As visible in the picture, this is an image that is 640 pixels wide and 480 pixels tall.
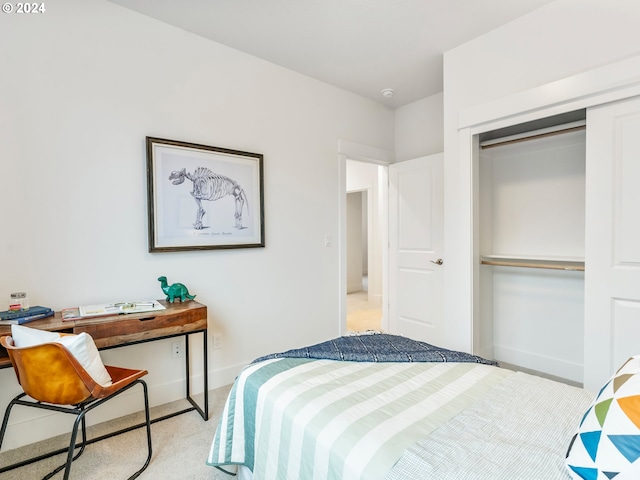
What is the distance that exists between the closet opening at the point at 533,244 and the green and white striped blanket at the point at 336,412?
1.63 metres

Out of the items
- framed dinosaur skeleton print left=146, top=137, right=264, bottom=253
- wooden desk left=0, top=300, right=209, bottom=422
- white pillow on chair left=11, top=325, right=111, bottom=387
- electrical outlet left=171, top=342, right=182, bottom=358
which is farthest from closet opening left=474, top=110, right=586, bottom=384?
white pillow on chair left=11, top=325, right=111, bottom=387

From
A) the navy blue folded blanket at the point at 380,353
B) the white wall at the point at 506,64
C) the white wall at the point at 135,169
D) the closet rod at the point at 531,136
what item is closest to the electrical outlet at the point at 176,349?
the white wall at the point at 135,169

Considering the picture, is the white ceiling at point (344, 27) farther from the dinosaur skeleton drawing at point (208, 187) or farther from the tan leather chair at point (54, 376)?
the tan leather chair at point (54, 376)

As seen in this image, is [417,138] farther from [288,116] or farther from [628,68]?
[628,68]

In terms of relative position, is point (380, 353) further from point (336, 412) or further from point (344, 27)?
point (344, 27)

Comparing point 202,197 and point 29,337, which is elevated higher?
point 202,197

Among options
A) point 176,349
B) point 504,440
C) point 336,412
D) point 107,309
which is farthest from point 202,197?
point 504,440

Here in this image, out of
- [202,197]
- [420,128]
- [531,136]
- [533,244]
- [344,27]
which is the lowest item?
[533,244]

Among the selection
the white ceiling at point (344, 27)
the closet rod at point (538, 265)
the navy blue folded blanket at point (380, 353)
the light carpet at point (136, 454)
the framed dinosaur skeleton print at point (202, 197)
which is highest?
the white ceiling at point (344, 27)

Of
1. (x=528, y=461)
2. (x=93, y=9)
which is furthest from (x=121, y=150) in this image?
(x=528, y=461)

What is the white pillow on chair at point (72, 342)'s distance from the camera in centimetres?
143

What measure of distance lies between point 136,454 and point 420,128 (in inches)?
148

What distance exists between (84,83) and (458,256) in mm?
2901

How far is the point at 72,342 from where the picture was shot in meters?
1.43
